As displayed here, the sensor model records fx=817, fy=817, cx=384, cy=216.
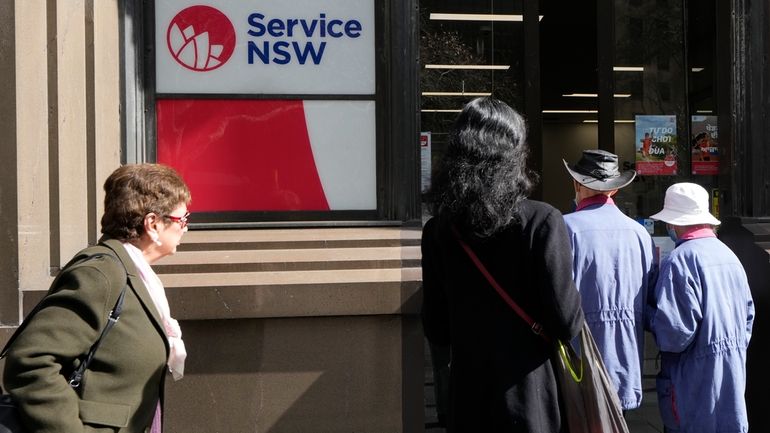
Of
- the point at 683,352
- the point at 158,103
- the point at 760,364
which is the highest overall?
the point at 158,103

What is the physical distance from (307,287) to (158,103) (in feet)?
6.06

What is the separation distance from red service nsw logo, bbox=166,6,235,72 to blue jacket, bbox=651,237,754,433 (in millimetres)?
3263

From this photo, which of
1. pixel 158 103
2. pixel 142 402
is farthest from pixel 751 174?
pixel 142 402

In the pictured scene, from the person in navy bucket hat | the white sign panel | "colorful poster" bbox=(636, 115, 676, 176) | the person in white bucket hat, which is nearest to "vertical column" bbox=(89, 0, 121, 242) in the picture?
Result: the white sign panel

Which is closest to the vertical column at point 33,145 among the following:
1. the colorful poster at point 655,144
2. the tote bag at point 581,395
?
the tote bag at point 581,395

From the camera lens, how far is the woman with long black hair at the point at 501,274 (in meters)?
2.57

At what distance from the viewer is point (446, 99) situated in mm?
7070

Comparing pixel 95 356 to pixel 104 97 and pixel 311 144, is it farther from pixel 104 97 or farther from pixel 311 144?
pixel 311 144

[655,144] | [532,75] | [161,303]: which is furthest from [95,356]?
[655,144]

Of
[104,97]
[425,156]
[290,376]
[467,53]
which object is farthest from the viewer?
[467,53]

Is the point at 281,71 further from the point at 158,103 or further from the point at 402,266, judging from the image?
the point at 402,266

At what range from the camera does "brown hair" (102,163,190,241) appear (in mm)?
2625

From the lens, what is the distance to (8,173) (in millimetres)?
4355

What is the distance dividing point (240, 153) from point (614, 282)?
2833mm
